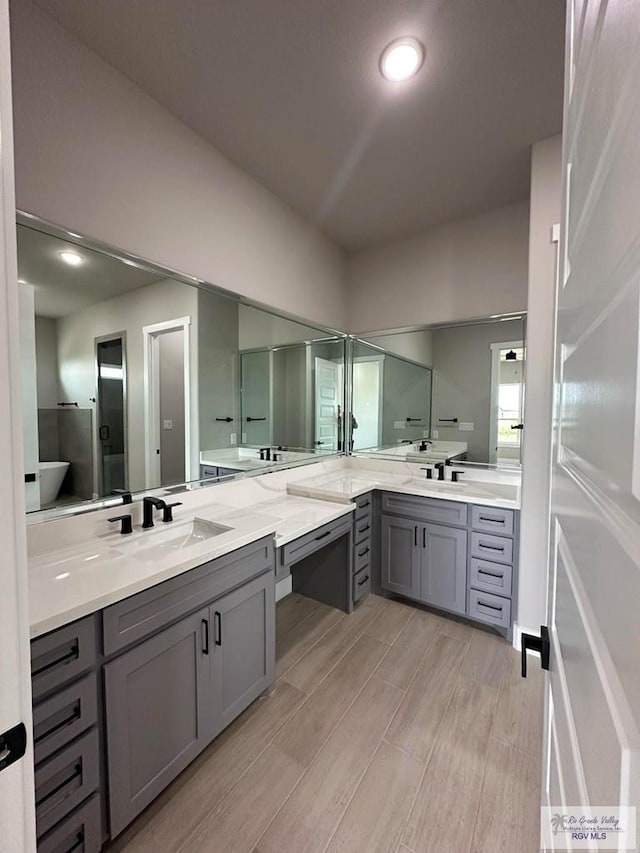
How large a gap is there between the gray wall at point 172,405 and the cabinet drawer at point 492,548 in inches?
74.5

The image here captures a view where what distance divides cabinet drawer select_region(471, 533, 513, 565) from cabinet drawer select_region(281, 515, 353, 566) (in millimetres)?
829

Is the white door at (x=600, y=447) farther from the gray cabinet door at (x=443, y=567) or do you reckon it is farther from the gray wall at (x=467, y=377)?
the gray wall at (x=467, y=377)

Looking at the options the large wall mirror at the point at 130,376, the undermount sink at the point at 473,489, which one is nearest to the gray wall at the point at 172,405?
the large wall mirror at the point at 130,376

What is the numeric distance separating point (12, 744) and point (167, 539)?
1.17 metres

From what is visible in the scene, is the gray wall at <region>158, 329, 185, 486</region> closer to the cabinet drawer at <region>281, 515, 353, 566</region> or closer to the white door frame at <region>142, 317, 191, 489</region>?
the white door frame at <region>142, 317, 191, 489</region>

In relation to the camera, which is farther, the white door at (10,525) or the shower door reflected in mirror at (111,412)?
the shower door reflected in mirror at (111,412)

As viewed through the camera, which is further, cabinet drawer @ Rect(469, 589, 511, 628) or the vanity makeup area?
cabinet drawer @ Rect(469, 589, 511, 628)

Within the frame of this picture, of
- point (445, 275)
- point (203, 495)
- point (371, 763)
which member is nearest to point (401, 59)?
point (445, 275)

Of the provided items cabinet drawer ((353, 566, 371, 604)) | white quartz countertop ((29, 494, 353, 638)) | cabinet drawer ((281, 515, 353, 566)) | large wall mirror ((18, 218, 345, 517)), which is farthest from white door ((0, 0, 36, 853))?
cabinet drawer ((353, 566, 371, 604))

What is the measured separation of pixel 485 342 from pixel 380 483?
1.34m

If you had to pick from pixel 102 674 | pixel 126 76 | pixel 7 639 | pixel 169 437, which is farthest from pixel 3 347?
pixel 126 76

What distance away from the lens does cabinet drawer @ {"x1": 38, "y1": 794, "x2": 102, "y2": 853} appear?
99cm

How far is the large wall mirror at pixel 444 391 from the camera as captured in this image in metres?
2.53

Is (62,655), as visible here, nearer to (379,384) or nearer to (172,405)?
(172,405)
